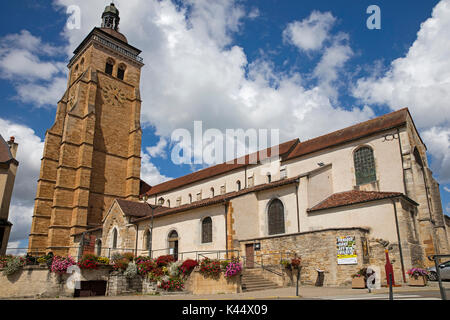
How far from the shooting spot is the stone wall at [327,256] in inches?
700

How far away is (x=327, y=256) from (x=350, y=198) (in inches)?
188

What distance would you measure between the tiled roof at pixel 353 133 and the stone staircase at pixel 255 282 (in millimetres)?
12422

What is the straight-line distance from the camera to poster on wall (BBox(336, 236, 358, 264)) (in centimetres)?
1772

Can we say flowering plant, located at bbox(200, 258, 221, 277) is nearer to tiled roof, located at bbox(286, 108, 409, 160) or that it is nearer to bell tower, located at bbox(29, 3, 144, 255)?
tiled roof, located at bbox(286, 108, 409, 160)

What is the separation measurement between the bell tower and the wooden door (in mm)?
23601

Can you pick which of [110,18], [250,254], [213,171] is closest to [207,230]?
[250,254]

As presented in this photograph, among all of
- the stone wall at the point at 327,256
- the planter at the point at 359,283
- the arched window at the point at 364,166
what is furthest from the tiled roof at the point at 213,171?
the planter at the point at 359,283

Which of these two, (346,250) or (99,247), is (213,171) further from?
(346,250)

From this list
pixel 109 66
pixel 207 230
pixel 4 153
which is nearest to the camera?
pixel 207 230

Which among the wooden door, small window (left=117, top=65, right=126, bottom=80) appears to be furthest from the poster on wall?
small window (left=117, top=65, right=126, bottom=80)

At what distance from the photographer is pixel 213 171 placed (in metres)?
38.3

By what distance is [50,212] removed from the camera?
40562 millimetres
